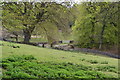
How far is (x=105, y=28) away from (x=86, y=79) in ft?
79.3

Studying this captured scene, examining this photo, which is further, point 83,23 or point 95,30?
point 83,23

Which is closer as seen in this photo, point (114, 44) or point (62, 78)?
point (62, 78)

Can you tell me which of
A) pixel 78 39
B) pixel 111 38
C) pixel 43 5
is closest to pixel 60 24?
pixel 43 5

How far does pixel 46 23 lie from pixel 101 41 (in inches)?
513

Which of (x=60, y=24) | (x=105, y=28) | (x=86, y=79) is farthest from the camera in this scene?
(x=105, y=28)

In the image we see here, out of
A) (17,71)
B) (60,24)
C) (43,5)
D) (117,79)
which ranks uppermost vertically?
(43,5)

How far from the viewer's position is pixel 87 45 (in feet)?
97.0

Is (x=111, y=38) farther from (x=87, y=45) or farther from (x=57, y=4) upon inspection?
(x=57, y=4)

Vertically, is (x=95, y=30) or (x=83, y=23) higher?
(x=83, y=23)

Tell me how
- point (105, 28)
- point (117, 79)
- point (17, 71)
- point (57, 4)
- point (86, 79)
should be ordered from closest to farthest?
point (17, 71) → point (86, 79) → point (117, 79) → point (57, 4) → point (105, 28)

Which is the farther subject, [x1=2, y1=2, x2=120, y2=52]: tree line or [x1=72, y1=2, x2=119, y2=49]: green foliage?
[x1=72, y1=2, x2=119, y2=49]: green foliage

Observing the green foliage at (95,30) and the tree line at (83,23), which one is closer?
the tree line at (83,23)

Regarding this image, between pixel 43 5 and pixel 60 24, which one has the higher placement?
pixel 43 5

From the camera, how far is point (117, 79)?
587 cm
